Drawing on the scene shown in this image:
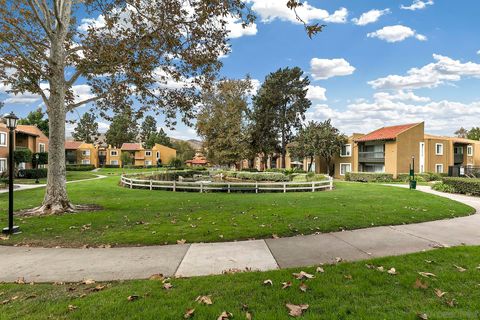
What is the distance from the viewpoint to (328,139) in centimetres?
3991

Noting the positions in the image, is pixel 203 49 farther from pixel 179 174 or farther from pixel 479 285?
pixel 179 174

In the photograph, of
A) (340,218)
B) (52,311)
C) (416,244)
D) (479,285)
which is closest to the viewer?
(52,311)

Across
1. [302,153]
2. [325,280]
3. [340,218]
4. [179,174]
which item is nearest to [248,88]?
[302,153]

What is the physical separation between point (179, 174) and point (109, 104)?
21.4 meters

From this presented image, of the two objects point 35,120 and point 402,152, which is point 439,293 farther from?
point 35,120

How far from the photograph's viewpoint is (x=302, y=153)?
136ft

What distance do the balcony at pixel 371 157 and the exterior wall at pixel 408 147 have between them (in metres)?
2.25

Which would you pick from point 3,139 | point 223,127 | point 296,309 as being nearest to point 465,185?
point 296,309

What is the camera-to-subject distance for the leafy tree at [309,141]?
3994 centimetres

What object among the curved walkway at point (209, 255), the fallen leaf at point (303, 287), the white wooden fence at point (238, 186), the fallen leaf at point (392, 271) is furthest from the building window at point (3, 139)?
the fallen leaf at point (392, 271)

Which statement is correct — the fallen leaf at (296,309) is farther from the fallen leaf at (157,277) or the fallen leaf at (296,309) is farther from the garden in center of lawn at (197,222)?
the garden in center of lawn at (197,222)

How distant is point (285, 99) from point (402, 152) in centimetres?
1967

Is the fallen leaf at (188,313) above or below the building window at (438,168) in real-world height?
below

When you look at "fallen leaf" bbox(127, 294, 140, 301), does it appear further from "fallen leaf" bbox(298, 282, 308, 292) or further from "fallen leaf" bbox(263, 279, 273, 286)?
"fallen leaf" bbox(298, 282, 308, 292)
